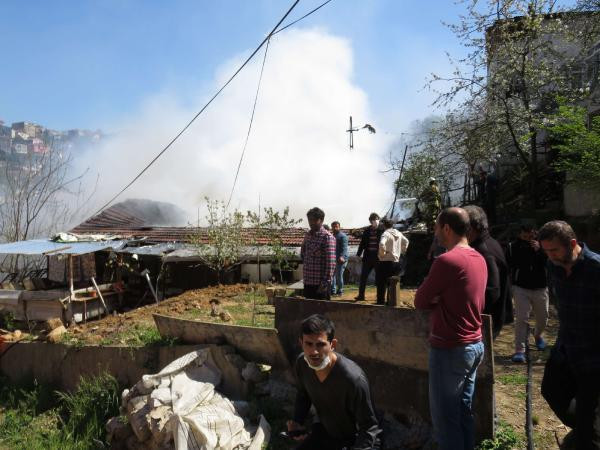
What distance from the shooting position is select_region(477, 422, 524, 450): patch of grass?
3.72m

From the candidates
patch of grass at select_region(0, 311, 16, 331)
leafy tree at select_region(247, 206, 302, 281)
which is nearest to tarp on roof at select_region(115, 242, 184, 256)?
leafy tree at select_region(247, 206, 302, 281)

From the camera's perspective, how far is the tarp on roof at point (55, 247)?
1325 cm

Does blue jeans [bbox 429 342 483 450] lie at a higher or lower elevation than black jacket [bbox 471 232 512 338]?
lower

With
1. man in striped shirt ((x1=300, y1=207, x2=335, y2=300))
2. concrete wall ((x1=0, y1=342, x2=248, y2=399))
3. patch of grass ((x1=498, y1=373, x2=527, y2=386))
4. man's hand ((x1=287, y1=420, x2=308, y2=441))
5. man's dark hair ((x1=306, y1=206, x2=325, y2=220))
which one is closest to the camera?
man's hand ((x1=287, y1=420, x2=308, y2=441))

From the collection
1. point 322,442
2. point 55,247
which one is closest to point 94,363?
point 322,442

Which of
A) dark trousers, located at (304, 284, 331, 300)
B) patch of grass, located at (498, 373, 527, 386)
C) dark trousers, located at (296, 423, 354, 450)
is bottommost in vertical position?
patch of grass, located at (498, 373, 527, 386)

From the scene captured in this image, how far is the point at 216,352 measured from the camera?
5547 mm

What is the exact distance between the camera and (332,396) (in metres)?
3.01

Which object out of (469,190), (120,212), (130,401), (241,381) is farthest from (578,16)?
(120,212)

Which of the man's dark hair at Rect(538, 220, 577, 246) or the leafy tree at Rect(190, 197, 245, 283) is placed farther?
the leafy tree at Rect(190, 197, 245, 283)

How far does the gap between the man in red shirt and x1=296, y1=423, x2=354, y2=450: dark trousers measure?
60 centimetres

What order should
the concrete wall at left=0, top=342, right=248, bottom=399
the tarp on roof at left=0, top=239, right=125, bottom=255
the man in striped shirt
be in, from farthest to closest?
the tarp on roof at left=0, top=239, right=125, bottom=255 → the man in striped shirt → the concrete wall at left=0, top=342, right=248, bottom=399

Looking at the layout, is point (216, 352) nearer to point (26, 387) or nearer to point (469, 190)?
point (26, 387)

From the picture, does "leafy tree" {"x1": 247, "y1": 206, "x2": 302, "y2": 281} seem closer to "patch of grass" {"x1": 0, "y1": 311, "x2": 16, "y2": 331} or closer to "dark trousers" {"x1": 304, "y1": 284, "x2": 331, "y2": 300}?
"dark trousers" {"x1": 304, "y1": 284, "x2": 331, "y2": 300}
